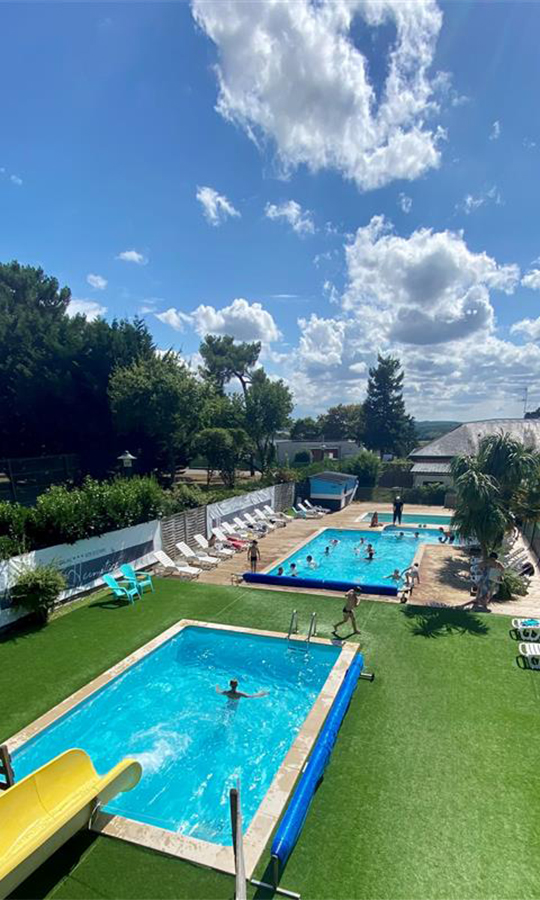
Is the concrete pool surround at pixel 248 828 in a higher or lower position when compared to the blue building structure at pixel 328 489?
lower

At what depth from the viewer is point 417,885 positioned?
4.77m

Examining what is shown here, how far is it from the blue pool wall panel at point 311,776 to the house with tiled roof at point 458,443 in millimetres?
31179

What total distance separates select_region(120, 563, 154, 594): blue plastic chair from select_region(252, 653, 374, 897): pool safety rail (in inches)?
323

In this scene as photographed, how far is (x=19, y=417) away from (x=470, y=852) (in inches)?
1488

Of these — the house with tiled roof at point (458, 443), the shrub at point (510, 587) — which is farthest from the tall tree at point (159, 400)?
the house with tiled roof at point (458, 443)

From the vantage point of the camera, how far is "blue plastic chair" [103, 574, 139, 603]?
44.0 feet

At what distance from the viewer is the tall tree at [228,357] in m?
59.9

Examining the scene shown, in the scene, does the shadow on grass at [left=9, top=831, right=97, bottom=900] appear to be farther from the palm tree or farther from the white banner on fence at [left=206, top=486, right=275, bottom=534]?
the white banner on fence at [left=206, top=486, right=275, bottom=534]

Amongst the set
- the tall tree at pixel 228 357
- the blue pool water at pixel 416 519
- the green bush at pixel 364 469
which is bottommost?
the blue pool water at pixel 416 519

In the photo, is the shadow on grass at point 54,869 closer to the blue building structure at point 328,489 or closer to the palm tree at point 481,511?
the palm tree at point 481,511

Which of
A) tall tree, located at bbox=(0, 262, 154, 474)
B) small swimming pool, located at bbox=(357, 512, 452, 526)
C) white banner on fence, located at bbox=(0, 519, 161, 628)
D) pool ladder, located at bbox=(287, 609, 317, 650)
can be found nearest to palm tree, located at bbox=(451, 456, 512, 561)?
pool ladder, located at bbox=(287, 609, 317, 650)

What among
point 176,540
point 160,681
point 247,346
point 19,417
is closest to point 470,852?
point 160,681

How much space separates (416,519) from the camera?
29688 mm

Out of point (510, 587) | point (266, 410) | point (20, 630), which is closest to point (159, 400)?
point (266, 410)
